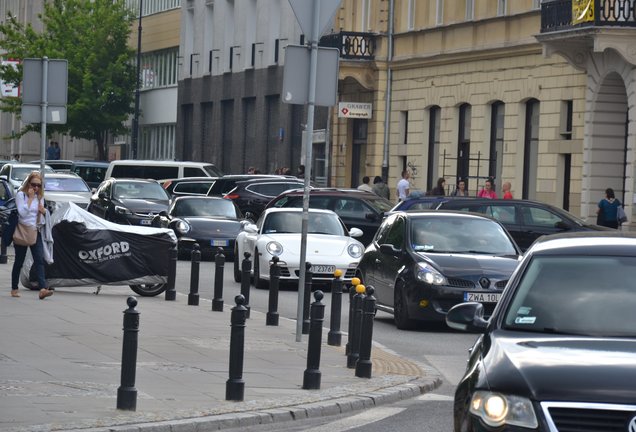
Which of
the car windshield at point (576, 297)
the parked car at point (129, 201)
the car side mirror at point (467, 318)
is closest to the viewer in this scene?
the car windshield at point (576, 297)

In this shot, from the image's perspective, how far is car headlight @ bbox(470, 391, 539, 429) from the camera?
7328 mm

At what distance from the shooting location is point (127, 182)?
40188mm

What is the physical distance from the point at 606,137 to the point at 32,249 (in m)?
19.7

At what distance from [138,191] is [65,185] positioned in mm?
3515

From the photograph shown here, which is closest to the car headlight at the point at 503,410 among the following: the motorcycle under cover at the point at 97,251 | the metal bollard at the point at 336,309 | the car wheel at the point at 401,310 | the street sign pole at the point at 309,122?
the metal bollard at the point at 336,309

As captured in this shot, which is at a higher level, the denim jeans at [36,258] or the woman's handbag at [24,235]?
the woman's handbag at [24,235]

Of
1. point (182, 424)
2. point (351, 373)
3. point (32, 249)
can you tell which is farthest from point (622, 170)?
point (182, 424)

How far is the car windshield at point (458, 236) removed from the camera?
2045 centimetres

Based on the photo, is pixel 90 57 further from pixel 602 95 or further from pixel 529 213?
pixel 529 213

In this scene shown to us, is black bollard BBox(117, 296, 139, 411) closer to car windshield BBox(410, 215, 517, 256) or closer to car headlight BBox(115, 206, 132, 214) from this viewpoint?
car windshield BBox(410, 215, 517, 256)

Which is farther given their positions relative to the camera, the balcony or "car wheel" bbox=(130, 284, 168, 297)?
the balcony

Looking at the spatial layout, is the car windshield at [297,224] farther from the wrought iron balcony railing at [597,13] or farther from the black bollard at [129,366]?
the black bollard at [129,366]

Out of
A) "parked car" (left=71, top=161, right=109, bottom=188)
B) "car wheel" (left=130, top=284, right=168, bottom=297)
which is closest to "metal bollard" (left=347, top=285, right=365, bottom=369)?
"car wheel" (left=130, top=284, right=168, bottom=297)

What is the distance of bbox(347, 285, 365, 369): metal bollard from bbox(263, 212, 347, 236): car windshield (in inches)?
483
